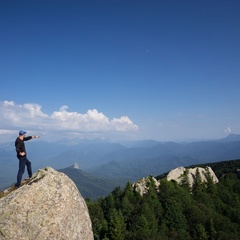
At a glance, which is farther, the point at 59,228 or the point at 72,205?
the point at 72,205

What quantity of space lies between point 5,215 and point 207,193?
100192 millimetres

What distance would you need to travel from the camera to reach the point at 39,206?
13.3m

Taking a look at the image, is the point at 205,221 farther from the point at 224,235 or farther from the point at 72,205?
the point at 72,205

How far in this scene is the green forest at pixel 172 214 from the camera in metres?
68.2

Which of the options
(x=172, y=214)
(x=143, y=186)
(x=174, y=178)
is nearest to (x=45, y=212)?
(x=172, y=214)

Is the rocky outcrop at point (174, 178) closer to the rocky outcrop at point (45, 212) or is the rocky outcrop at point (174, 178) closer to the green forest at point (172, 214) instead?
the green forest at point (172, 214)

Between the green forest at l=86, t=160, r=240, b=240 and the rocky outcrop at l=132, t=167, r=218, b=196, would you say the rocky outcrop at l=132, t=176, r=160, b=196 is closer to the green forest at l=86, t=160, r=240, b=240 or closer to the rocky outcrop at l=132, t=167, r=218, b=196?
the rocky outcrop at l=132, t=167, r=218, b=196

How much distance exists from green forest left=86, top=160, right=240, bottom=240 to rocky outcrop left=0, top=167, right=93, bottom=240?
48.3 metres

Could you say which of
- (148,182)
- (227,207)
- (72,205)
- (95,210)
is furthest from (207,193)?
(72,205)

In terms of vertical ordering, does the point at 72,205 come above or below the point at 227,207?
above

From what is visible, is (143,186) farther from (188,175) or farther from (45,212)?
(45,212)

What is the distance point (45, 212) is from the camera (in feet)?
43.6

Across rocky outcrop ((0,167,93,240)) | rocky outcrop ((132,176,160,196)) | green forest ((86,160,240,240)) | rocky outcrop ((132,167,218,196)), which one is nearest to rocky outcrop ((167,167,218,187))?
rocky outcrop ((132,167,218,196))

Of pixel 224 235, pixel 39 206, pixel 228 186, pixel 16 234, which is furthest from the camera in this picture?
pixel 228 186
